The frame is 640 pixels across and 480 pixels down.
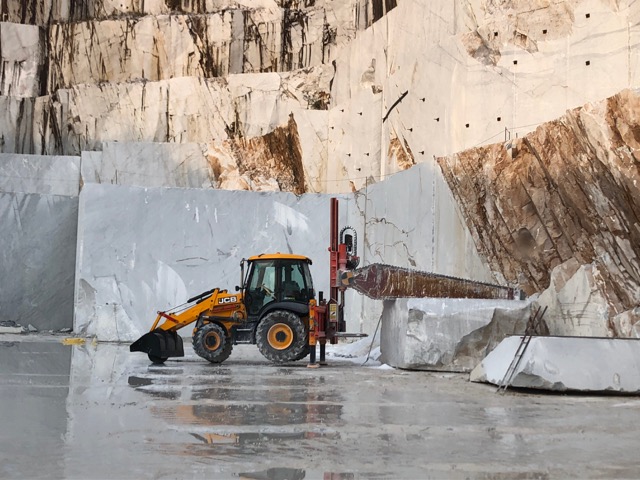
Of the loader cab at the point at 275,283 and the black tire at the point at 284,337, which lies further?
the loader cab at the point at 275,283

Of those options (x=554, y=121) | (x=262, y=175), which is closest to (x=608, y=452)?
(x=554, y=121)

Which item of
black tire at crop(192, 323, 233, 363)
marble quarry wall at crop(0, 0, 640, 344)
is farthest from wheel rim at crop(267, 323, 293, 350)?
marble quarry wall at crop(0, 0, 640, 344)

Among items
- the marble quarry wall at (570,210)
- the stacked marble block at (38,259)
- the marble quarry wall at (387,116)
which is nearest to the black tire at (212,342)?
the marble quarry wall at (387,116)

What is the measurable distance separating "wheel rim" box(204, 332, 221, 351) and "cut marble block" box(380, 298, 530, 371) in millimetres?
2845

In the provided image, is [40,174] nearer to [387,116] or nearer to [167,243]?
[167,243]

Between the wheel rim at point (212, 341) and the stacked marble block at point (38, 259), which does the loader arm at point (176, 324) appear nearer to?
the wheel rim at point (212, 341)

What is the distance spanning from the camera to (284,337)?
12.1 metres

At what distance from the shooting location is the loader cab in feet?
41.2

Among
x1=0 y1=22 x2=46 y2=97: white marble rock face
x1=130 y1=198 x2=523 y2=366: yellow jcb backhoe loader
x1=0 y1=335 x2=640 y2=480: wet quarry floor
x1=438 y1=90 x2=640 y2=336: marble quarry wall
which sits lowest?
x1=0 y1=335 x2=640 y2=480: wet quarry floor

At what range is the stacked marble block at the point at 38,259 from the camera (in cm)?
2277

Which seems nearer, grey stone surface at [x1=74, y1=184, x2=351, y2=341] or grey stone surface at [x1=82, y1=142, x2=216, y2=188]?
grey stone surface at [x1=74, y1=184, x2=351, y2=341]

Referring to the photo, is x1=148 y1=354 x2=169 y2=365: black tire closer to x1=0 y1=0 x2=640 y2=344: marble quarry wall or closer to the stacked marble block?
x1=0 y1=0 x2=640 y2=344: marble quarry wall

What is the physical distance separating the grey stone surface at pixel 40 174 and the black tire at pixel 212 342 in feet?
53.1

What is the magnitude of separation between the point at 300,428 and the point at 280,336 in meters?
6.12
